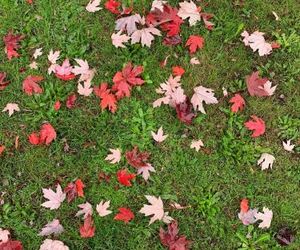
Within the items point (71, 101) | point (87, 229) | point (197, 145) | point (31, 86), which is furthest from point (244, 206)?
point (31, 86)

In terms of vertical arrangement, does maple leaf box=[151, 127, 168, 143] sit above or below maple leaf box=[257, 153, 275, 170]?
above

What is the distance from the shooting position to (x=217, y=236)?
11.7ft

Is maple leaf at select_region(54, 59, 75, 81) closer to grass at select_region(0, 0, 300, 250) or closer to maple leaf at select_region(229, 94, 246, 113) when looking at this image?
grass at select_region(0, 0, 300, 250)

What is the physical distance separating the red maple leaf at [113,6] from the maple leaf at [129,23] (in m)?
0.14

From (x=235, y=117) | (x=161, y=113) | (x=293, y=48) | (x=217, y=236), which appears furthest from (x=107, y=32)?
(x=217, y=236)

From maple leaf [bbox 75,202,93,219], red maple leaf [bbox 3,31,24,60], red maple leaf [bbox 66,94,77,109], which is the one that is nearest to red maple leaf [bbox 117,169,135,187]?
maple leaf [bbox 75,202,93,219]

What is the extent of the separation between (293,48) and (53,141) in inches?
83.8

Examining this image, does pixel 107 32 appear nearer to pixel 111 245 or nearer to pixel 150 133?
pixel 150 133

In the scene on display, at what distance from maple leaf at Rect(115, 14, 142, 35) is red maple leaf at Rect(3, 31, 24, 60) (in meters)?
0.85

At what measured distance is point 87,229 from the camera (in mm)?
3557

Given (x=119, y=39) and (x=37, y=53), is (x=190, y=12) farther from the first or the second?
(x=37, y=53)

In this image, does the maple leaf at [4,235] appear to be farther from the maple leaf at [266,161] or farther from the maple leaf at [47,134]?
the maple leaf at [266,161]

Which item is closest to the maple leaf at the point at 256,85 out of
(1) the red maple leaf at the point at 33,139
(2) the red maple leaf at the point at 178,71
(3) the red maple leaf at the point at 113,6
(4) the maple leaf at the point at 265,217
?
(2) the red maple leaf at the point at 178,71

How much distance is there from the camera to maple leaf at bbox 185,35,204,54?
160 inches
